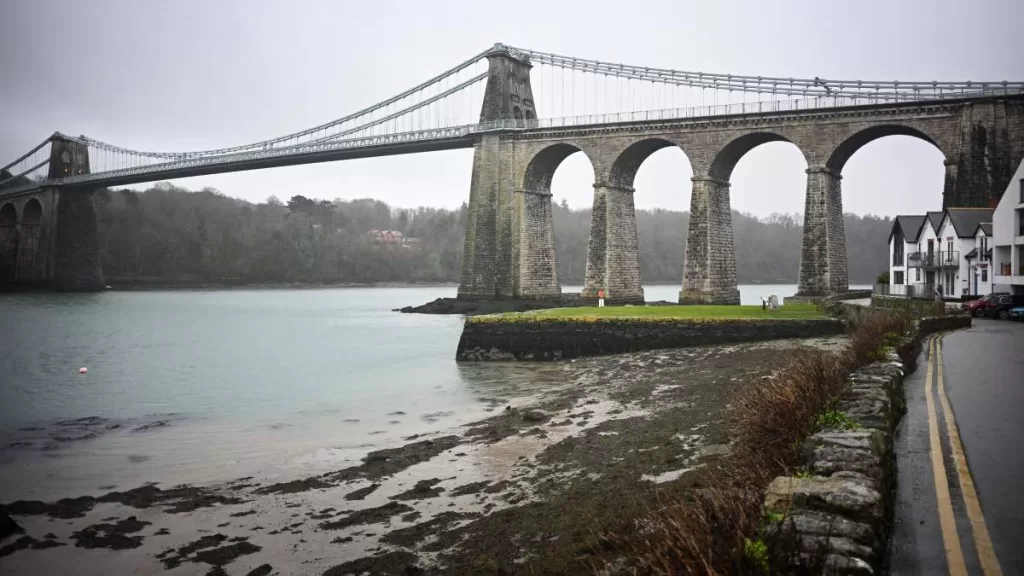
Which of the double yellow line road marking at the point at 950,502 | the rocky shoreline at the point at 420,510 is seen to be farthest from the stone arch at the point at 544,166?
the double yellow line road marking at the point at 950,502

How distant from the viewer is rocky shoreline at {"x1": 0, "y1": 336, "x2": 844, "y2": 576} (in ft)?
22.5

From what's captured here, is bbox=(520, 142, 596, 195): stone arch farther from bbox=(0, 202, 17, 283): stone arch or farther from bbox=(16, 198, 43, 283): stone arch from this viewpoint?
bbox=(0, 202, 17, 283): stone arch

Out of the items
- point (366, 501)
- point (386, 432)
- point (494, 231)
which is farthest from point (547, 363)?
point (494, 231)

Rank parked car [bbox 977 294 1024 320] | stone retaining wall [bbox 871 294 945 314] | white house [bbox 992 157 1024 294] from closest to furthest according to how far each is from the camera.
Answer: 1. stone retaining wall [bbox 871 294 945 314]
2. parked car [bbox 977 294 1024 320]
3. white house [bbox 992 157 1024 294]

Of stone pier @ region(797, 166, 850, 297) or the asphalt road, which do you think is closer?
the asphalt road

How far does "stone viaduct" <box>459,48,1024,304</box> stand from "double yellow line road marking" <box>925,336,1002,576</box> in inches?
1298

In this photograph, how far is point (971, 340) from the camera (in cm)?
1589

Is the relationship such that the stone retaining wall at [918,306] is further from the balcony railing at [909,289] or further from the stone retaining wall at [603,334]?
the balcony railing at [909,289]

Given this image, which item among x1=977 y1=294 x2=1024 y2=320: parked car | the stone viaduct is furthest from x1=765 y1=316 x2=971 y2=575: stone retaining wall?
the stone viaduct

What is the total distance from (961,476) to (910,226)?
39.7 m

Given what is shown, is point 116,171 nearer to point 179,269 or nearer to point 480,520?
point 179,269

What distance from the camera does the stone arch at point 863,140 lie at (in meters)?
37.9

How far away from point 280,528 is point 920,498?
242 inches

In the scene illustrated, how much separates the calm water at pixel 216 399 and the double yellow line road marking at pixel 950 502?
26.3ft
